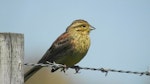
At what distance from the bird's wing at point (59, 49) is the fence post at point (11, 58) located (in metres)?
3.19

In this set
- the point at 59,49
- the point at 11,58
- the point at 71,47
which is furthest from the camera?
the point at 59,49

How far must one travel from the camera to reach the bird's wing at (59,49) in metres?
8.01

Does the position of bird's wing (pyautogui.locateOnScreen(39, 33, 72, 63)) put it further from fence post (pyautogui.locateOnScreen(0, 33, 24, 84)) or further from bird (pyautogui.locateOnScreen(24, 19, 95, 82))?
fence post (pyautogui.locateOnScreen(0, 33, 24, 84))

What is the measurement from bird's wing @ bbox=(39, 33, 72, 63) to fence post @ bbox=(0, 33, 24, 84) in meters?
3.19

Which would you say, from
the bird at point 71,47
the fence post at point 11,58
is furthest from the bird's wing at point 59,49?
the fence post at point 11,58

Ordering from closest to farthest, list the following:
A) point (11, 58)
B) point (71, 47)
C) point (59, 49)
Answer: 1. point (11, 58)
2. point (71, 47)
3. point (59, 49)

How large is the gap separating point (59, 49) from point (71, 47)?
256mm

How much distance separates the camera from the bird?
7.86 metres

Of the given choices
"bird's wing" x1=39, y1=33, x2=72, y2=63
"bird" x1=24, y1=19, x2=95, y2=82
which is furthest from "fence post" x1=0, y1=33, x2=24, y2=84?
"bird's wing" x1=39, y1=33, x2=72, y2=63

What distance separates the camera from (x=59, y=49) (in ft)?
26.8

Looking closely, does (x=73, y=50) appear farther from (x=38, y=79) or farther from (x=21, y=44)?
(x=38, y=79)

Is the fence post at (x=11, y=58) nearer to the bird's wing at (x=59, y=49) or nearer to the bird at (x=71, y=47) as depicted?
the bird at (x=71, y=47)

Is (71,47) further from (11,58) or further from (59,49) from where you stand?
(11,58)

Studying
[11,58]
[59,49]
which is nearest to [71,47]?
[59,49]
